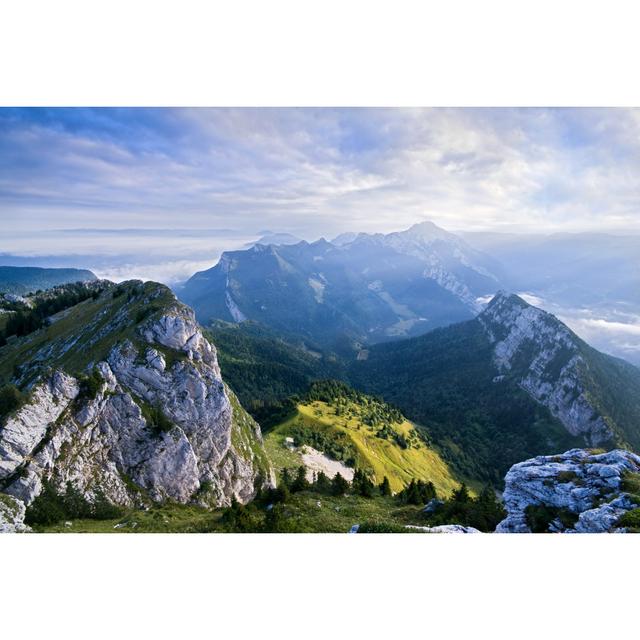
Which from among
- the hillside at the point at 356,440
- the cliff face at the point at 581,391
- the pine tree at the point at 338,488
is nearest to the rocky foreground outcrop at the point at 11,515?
the pine tree at the point at 338,488

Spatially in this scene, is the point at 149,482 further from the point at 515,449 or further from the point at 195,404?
the point at 515,449

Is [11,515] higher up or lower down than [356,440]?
higher up

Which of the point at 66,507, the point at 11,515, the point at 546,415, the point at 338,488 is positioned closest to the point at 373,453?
the point at 338,488

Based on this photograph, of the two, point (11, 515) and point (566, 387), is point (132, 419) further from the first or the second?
point (566, 387)

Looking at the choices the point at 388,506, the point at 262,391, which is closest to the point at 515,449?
the point at 262,391

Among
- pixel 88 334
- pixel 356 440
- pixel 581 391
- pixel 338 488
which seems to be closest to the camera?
pixel 338 488

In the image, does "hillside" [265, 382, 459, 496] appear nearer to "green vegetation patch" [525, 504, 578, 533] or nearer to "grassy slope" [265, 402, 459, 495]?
"grassy slope" [265, 402, 459, 495]

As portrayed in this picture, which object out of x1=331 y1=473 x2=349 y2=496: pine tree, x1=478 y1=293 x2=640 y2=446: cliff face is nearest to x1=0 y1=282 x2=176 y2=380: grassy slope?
x1=331 y1=473 x2=349 y2=496: pine tree
